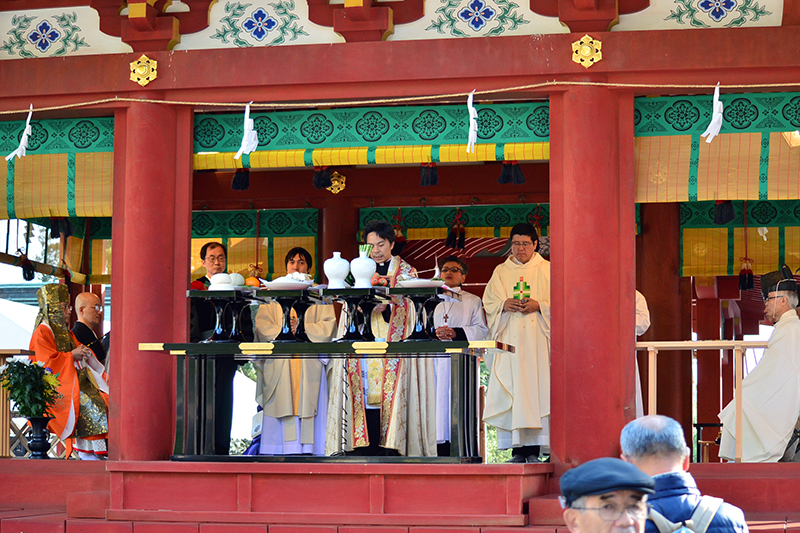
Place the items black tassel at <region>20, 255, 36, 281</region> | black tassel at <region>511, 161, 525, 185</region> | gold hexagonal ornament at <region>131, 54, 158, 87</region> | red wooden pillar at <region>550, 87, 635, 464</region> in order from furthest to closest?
black tassel at <region>20, 255, 36, 281</region>
black tassel at <region>511, 161, 525, 185</region>
gold hexagonal ornament at <region>131, 54, 158, 87</region>
red wooden pillar at <region>550, 87, 635, 464</region>

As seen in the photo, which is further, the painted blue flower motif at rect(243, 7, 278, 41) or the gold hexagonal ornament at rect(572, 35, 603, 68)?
the painted blue flower motif at rect(243, 7, 278, 41)

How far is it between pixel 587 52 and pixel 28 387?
164 inches

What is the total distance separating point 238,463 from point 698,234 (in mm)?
5624

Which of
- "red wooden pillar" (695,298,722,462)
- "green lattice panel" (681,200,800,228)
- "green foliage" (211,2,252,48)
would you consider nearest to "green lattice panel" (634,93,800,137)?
"green foliage" (211,2,252,48)

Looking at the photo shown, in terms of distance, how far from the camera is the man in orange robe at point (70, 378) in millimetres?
7484

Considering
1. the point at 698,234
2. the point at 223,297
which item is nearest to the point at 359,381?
the point at 223,297

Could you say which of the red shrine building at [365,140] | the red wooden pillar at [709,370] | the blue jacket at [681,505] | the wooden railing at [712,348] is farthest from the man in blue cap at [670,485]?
the red wooden pillar at [709,370]

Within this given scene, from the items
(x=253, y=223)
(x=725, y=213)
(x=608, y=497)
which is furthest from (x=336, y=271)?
(x=253, y=223)

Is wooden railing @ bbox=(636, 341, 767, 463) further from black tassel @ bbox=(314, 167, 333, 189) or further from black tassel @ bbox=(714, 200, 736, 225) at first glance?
black tassel @ bbox=(314, 167, 333, 189)

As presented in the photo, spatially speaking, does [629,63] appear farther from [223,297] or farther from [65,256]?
[65,256]

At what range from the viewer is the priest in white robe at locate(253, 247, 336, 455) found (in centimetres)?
708

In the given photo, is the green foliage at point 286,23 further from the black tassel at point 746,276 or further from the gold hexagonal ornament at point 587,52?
the black tassel at point 746,276

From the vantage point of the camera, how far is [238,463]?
5887mm

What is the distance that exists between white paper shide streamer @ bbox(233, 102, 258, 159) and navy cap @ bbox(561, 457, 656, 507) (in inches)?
175
